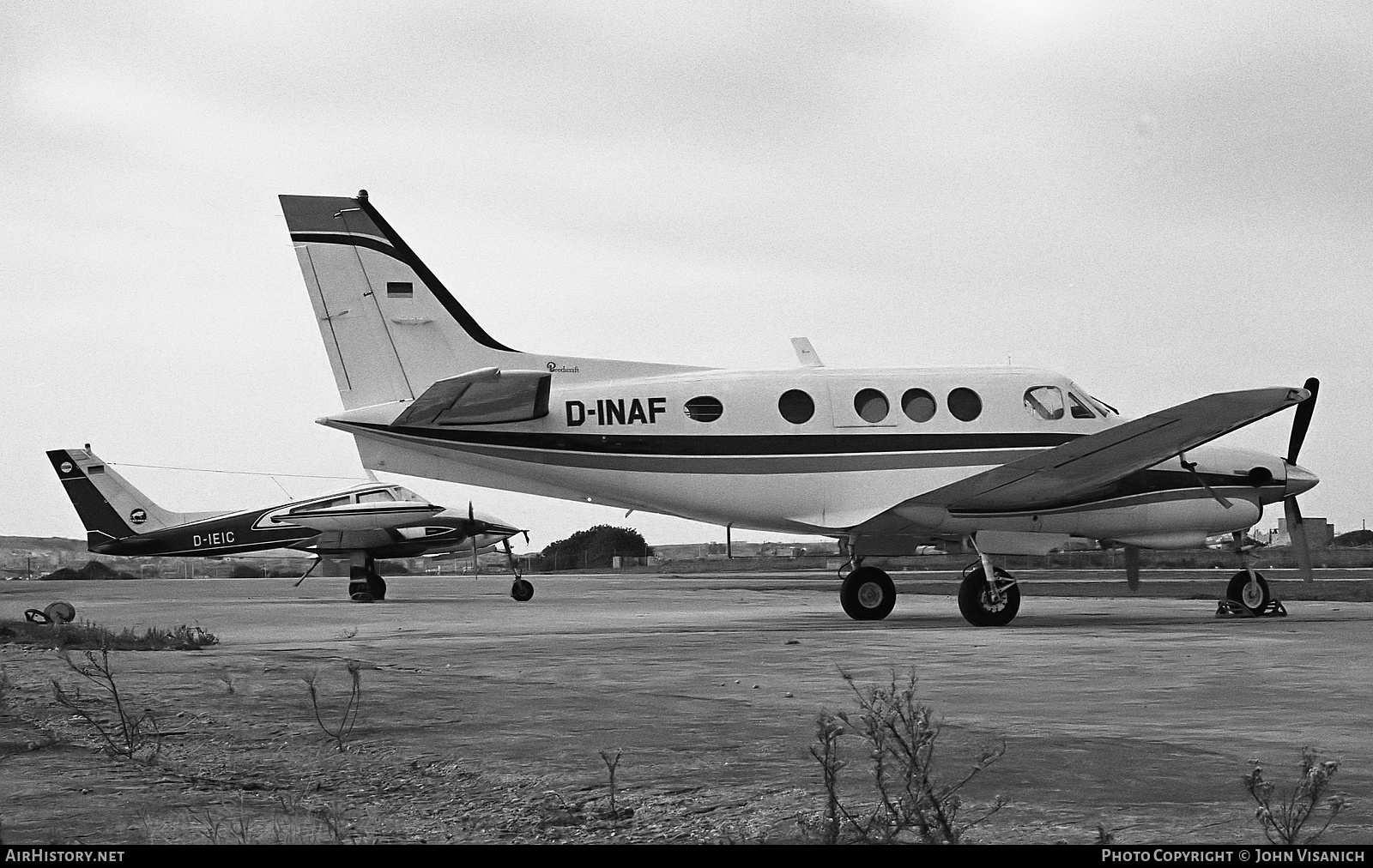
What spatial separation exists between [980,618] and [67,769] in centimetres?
1274

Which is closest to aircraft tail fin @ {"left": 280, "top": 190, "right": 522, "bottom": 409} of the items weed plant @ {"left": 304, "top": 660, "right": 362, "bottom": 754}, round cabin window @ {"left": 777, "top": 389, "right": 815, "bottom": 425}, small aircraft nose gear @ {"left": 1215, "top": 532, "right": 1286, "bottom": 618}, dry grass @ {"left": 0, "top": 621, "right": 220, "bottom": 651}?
round cabin window @ {"left": 777, "top": 389, "right": 815, "bottom": 425}

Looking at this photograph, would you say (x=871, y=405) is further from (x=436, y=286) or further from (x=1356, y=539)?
(x=1356, y=539)

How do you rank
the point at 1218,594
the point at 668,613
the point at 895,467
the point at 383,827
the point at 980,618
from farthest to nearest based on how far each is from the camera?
the point at 1218,594 → the point at 668,613 → the point at 895,467 → the point at 980,618 → the point at 383,827

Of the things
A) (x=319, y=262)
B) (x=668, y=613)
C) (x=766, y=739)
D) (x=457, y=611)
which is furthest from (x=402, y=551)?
(x=766, y=739)

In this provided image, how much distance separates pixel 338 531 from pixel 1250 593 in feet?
75.1

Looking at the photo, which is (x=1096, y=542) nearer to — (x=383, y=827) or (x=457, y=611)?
(x=457, y=611)

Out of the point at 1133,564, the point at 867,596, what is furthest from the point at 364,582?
the point at 1133,564

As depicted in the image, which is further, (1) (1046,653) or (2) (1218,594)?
(2) (1218,594)

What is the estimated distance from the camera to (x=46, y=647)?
13945mm

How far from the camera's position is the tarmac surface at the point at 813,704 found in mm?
5250

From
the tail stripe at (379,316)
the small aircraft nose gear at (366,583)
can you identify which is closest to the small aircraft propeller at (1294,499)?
the tail stripe at (379,316)

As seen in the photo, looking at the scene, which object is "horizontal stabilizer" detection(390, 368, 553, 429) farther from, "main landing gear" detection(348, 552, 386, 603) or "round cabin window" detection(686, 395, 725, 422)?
"main landing gear" detection(348, 552, 386, 603)

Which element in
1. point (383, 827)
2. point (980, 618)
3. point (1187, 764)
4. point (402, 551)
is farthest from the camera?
point (402, 551)

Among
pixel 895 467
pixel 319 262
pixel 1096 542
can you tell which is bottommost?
pixel 1096 542
